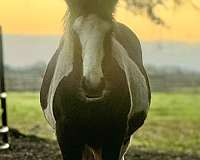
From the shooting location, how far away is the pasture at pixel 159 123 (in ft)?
25.6

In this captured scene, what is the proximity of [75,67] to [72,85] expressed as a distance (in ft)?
0.29

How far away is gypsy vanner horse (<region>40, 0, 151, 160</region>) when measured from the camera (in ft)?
8.46

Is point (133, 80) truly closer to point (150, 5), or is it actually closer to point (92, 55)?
point (92, 55)

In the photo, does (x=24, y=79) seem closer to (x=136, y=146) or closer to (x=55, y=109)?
(x=136, y=146)

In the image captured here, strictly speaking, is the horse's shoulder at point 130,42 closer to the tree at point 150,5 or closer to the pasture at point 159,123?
the tree at point 150,5

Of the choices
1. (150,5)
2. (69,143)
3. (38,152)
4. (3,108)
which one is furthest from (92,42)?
(3,108)

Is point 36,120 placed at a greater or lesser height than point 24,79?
lesser

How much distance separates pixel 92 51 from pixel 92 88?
0.19 metres

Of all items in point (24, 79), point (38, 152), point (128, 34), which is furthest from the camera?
point (24, 79)

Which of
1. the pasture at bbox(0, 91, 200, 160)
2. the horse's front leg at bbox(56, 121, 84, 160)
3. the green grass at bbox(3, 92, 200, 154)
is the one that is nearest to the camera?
the horse's front leg at bbox(56, 121, 84, 160)

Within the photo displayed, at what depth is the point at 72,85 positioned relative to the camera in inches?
Answer: 104

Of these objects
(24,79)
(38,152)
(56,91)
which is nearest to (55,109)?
(56,91)

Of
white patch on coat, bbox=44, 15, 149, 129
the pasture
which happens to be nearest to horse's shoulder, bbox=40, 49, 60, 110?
white patch on coat, bbox=44, 15, 149, 129

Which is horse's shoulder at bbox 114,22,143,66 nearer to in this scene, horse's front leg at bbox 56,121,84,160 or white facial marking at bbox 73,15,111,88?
white facial marking at bbox 73,15,111,88
